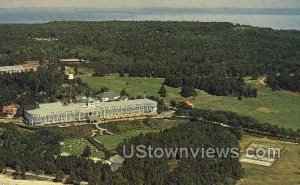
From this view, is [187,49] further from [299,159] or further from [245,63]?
[299,159]

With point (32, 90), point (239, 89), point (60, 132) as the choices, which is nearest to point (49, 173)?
point (60, 132)

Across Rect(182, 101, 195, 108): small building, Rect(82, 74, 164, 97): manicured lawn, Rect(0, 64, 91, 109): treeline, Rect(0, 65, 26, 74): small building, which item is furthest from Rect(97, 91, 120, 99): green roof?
Rect(0, 65, 26, 74): small building

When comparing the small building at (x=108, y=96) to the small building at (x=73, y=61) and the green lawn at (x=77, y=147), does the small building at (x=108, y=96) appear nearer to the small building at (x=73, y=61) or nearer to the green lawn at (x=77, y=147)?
the green lawn at (x=77, y=147)

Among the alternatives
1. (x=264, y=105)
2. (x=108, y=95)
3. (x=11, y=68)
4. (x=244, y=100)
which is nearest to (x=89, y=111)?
(x=108, y=95)

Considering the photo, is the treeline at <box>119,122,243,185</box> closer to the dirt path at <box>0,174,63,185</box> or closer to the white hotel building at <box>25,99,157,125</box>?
the dirt path at <box>0,174,63,185</box>

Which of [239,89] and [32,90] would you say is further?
[239,89]

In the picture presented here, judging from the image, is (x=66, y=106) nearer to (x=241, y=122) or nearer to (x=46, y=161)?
(x=46, y=161)

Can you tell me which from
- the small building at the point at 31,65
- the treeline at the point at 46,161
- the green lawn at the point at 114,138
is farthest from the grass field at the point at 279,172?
the small building at the point at 31,65

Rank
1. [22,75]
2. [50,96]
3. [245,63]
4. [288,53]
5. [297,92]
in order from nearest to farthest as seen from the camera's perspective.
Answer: [50,96]
[22,75]
[297,92]
[245,63]
[288,53]
